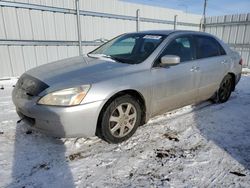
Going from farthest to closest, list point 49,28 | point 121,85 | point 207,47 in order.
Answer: point 49,28 → point 207,47 → point 121,85

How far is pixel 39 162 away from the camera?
8.29 ft

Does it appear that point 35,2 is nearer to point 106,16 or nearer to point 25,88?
point 106,16

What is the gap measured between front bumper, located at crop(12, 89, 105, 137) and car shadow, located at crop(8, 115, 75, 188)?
0.31 m

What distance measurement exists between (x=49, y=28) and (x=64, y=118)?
5453 mm

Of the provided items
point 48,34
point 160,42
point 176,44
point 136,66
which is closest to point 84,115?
point 136,66

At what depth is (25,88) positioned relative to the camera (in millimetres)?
2826

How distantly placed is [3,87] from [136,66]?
176 inches

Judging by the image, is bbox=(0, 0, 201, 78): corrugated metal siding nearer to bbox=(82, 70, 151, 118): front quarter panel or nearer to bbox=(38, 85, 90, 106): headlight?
bbox=(38, 85, 90, 106): headlight

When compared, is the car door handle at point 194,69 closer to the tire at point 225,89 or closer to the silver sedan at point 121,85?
the silver sedan at point 121,85

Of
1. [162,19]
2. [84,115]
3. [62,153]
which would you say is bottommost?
[62,153]

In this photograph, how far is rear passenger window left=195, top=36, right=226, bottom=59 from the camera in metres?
3.95

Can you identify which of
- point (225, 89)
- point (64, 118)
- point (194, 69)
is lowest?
point (225, 89)

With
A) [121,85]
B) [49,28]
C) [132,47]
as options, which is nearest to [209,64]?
[132,47]

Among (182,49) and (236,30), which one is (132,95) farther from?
(236,30)
